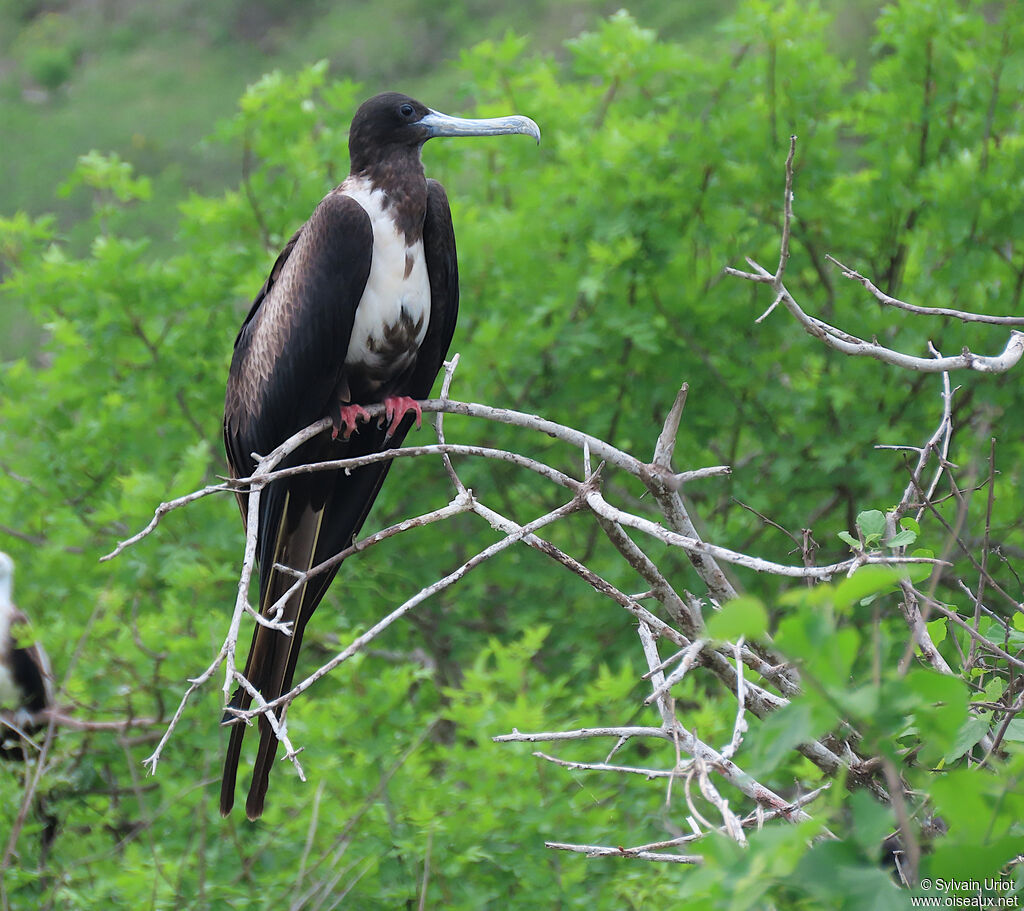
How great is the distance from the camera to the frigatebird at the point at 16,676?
4.56 metres

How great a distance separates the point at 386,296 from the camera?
2918mm

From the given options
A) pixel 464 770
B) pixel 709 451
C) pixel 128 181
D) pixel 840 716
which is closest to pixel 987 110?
pixel 709 451

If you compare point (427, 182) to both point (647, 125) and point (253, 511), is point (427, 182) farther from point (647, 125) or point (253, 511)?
point (647, 125)

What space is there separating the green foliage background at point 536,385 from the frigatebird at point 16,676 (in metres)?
0.17

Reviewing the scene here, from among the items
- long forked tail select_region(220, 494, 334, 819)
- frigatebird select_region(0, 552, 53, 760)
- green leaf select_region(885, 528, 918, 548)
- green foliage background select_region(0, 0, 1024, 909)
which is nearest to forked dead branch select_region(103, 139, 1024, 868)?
green leaf select_region(885, 528, 918, 548)

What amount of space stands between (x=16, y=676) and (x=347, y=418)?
8.66ft

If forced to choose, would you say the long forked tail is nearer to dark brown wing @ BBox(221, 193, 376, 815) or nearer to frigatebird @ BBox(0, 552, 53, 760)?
dark brown wing @ BBox(221, 193, 376, 815)

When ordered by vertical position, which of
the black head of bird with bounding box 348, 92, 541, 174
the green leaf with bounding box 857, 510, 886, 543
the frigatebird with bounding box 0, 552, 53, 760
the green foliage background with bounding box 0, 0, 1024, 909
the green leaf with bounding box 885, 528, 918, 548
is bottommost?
the frigatebird with bounding box 0, 552, 53, 760

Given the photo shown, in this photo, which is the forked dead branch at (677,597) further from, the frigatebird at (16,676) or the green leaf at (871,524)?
the frigatebird at (16,676)

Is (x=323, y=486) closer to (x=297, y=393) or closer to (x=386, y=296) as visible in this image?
(x=297, y=393)

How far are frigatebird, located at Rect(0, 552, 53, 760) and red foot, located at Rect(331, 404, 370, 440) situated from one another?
2.06 m

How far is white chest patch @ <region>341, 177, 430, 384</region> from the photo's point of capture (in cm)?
292

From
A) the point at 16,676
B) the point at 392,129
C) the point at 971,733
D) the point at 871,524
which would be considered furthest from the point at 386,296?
the point at 16,676

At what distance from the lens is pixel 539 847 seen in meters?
3.39
